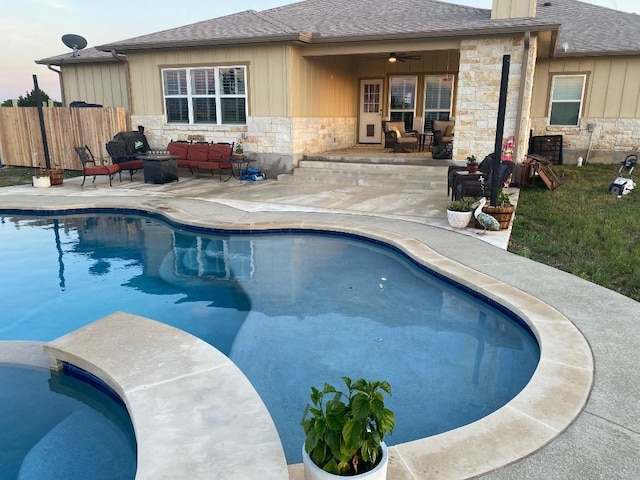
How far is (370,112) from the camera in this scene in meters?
15.4

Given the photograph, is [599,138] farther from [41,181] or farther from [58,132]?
[58,132]

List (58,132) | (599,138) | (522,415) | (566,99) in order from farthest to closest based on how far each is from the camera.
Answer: (566,99) → (599,138) → (58,132) → (522,415)

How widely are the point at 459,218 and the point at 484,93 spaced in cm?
468

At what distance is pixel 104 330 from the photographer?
3680mm

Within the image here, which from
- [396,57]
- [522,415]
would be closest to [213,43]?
[396,57]

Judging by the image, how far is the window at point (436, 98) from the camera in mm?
14492

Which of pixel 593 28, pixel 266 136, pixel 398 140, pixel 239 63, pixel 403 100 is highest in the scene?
pixel 593 28

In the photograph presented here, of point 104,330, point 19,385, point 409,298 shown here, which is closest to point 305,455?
point 104,330

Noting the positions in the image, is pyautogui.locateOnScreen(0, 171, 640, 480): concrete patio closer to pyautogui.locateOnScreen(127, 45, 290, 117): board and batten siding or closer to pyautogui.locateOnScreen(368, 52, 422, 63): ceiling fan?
pyautogui.locateOnScreen(127, 45, 290, 117): board and batten siding

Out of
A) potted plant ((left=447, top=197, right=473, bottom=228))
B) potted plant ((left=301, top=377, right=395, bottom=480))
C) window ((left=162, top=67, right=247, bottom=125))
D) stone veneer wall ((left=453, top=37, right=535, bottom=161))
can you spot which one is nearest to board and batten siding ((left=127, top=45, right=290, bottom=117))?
A: window ((left=162, top=67, right=247, bottom=125))

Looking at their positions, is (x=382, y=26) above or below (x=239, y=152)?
above

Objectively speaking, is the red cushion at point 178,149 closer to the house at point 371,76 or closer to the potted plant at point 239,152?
the house at point 371,76

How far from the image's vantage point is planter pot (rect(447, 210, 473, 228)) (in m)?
6.79

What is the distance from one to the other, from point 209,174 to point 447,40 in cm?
675
